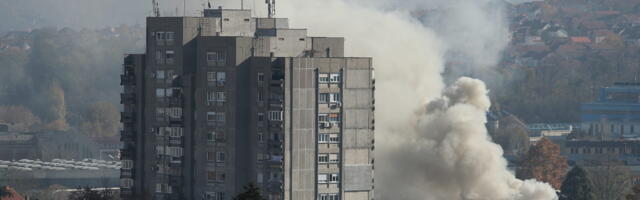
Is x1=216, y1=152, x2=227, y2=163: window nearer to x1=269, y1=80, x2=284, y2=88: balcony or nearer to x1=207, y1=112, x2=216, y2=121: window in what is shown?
x1=207, y1=112, x2=216, y2=121: window

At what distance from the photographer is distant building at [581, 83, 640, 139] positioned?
168500mm

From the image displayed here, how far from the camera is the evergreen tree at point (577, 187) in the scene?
93.2 meters

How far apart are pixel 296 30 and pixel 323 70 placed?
4.50 meters

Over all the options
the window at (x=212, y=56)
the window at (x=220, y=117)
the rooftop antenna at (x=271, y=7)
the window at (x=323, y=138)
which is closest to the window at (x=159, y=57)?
the window at (x=212, y=56)

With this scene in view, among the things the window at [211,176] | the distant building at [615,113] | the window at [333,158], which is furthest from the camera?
the distant building at [615,113]

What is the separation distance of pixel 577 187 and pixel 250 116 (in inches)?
1123

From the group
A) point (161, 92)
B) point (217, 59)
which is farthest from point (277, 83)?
point (161, 92)

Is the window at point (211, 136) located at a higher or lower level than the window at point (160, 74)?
lower

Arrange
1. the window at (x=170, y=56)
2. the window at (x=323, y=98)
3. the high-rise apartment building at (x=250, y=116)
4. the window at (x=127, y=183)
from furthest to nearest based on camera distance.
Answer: the window at (x=127, y=183) → the window at (x=170, y=56) → the window at (x=323, y=98) → the high-rise apartment building at (x=250, y=116)

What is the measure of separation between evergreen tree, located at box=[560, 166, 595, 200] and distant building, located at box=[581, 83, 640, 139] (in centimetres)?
6710

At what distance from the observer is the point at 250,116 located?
2721 inches

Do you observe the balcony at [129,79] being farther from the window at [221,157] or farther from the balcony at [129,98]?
the window at [221,157]

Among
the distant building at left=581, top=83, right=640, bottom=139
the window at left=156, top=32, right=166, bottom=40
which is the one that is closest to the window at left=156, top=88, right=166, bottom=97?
the window at left=156, top=32, right=166, bottom=40

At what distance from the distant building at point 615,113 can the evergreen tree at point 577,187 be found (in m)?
67.1
